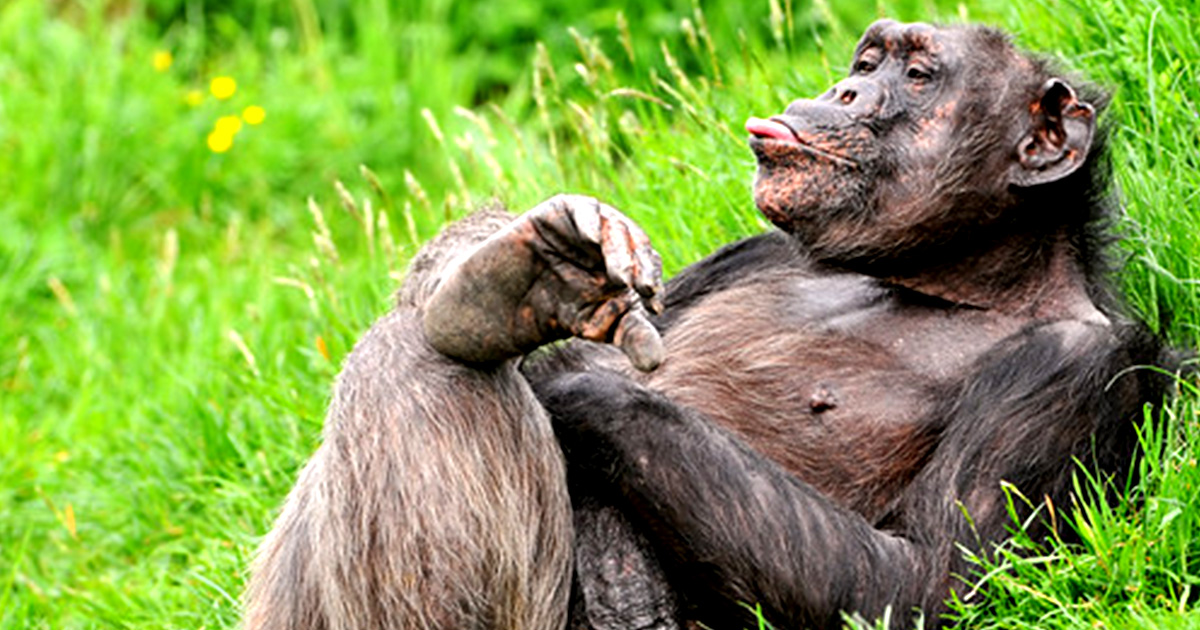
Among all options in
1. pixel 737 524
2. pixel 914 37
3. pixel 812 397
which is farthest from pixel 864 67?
pixel 737 524

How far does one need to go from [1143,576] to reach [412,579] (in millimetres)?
1580

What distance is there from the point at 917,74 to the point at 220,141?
5.17 m

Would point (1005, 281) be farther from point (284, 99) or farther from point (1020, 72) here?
point (284, 99)

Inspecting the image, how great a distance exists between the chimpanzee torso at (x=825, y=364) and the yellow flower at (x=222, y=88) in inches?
190

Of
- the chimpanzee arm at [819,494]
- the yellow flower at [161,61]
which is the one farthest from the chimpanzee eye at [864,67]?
the yellow flower at [161,61]

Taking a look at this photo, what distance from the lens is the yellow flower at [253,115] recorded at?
1029 centimetres

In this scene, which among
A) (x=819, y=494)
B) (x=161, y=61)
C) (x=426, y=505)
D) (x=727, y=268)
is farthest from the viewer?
(x=161, y=61)

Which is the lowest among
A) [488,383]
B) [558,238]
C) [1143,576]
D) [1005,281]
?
[1143,576]

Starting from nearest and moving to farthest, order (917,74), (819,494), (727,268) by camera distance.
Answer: (819,494)
(917,74)
(727,268)

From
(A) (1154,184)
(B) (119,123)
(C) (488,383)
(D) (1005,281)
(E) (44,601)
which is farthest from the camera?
(B) (119,123)

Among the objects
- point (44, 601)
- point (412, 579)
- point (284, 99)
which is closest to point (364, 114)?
point (284, 99)

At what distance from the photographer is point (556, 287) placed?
470 centimetres

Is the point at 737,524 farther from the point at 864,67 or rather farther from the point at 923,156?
the point at 864,67

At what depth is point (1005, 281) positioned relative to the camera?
18.1 feet
